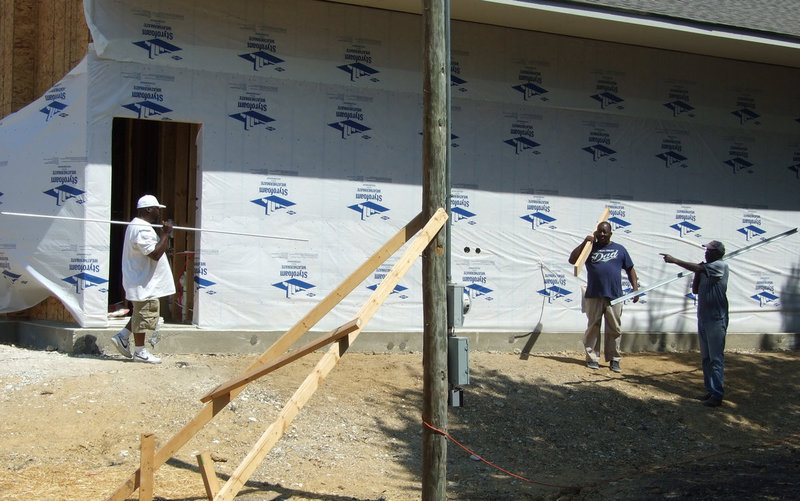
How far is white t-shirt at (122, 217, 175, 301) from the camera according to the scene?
959cm

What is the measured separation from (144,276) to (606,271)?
A: 6.09 meters

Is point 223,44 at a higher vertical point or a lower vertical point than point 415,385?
higher

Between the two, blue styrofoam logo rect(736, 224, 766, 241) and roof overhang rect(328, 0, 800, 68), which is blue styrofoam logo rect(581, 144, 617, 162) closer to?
roof overhang rect(328, 0, 800, 68)

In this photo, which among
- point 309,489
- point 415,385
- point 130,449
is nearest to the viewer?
point 309,489

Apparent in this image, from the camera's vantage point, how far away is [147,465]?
6.09 meters

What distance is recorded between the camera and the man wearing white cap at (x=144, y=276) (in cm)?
959

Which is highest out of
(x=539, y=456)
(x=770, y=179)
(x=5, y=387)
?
(x=770, y=179)

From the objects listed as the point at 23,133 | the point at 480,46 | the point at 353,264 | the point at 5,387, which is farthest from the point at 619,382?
the point at 23,133

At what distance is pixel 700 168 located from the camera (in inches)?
541

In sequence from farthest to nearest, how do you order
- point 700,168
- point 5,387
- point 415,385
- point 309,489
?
point 700,168 → point 415,385 → point 5,387 → point 309,489

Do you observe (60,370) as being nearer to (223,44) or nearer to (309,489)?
(309,489)

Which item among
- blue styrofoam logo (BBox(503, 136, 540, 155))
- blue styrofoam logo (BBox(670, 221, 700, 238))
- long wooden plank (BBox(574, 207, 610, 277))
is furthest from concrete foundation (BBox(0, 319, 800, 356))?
blue styrofoam logo (BBox(503, 136, 540, 155))

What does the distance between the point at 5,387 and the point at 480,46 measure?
7742 millimetres

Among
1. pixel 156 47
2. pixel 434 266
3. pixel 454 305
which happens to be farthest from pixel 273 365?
pixel 156 47
